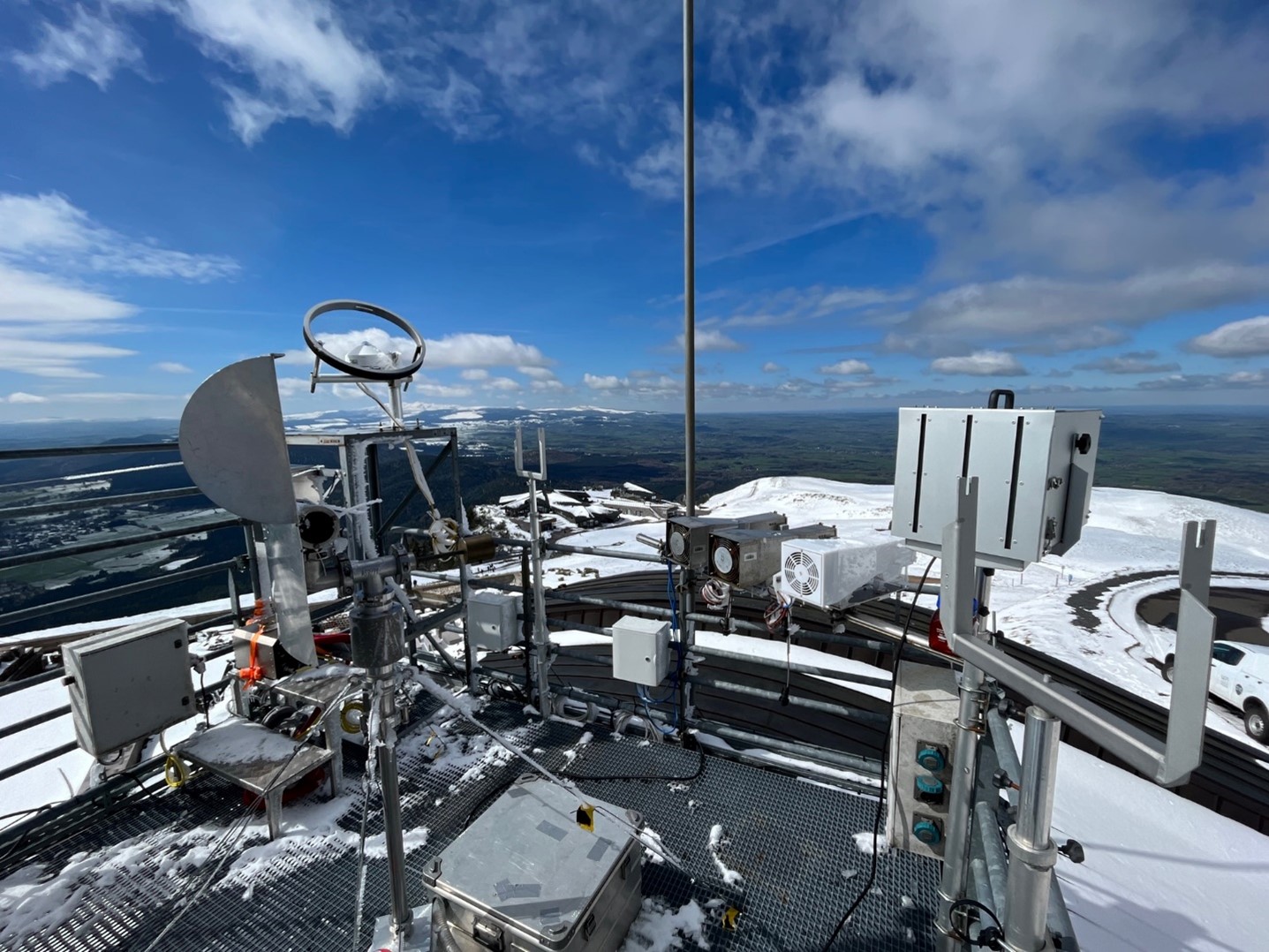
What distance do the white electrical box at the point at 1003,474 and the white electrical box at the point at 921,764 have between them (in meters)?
1.07

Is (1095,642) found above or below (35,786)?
below

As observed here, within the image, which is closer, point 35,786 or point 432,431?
point 432,431

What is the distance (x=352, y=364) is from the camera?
9.02 feet

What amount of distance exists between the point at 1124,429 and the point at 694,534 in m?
159

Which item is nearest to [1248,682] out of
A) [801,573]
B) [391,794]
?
[801,573]

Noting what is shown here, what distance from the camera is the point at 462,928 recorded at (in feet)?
9.02

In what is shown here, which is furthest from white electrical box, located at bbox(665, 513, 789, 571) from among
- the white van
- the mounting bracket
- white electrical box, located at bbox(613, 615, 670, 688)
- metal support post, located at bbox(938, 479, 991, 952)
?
the white van

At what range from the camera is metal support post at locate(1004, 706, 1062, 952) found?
140 centimetres

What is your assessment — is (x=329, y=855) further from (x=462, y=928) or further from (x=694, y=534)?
(x=694, y=534)

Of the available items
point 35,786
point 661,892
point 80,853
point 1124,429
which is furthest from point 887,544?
point 1124,429

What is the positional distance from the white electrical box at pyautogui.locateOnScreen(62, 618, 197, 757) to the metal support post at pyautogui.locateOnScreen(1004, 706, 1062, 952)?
536cm

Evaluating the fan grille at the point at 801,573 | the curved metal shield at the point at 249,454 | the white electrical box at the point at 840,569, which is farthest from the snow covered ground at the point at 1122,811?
the curved metal shield at the point at 249,454

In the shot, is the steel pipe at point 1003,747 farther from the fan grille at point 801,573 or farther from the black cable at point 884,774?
the fan grille at point 801,573

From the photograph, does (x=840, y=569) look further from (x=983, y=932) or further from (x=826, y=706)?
(x=983, y=932)
